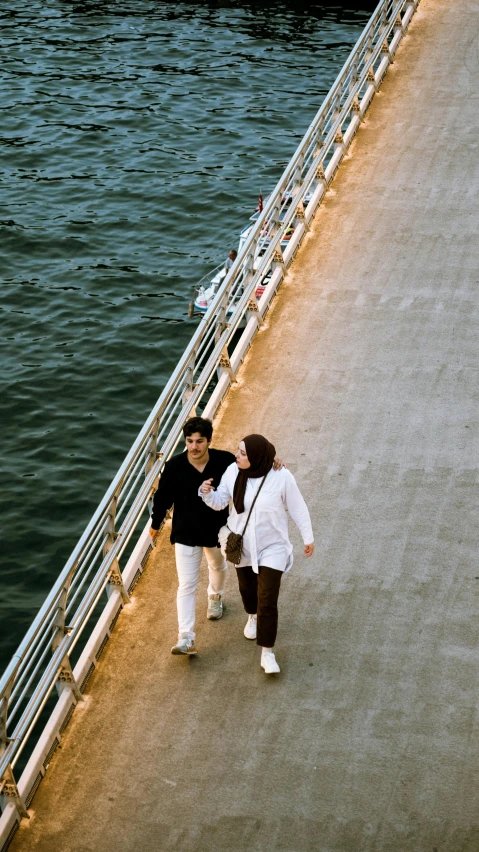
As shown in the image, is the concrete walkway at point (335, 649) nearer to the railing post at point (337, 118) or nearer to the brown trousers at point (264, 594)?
Result: the brown trousers at point (264, 594)

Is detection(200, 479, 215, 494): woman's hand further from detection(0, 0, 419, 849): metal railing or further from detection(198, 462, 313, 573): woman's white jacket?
detection(0, 0, 419, 849): metal railing

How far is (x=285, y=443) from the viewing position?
909cm

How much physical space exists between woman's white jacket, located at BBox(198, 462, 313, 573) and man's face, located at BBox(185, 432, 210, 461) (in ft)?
0.64

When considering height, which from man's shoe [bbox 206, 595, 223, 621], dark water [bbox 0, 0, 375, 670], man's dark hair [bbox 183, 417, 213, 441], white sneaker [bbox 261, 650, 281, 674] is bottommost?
dark water [bbox 0, 0, 375, 670]

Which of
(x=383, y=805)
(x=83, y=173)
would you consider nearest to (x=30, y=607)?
(x=383, y=805)

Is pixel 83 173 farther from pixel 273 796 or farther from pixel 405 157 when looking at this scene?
pixel 273 796

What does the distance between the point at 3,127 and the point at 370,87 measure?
50.4ft

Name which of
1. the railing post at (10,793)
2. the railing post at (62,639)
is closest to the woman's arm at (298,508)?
the railing post at (62,639)

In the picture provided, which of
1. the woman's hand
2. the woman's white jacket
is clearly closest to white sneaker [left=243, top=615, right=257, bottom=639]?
the woman's white jacket

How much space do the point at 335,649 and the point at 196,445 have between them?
1651 mm

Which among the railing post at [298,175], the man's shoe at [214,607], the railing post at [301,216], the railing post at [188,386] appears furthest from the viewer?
the railing post at [301,216]

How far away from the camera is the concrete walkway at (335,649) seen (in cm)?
626

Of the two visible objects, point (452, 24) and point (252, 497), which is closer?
point (252, 497)

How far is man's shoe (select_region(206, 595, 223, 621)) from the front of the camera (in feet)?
24.8
